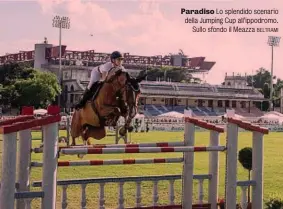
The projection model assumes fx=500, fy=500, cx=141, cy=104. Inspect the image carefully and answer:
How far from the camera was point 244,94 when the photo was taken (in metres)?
75.4

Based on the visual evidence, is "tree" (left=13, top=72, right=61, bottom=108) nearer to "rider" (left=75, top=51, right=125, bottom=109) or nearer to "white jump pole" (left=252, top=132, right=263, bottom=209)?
"rider" (left=75, top=51, right=125, bottom=109)

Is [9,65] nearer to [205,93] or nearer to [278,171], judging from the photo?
[205,93]

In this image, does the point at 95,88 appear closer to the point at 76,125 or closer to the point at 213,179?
the point at 76,125

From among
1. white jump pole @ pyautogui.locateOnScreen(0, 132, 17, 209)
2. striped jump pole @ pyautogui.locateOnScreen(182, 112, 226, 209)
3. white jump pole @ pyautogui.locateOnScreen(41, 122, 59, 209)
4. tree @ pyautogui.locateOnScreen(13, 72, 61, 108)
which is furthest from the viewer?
tree @ pyautogui.locateOnScreen(13, 72, 61, 108)

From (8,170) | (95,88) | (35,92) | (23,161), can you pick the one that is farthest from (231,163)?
(35,92)

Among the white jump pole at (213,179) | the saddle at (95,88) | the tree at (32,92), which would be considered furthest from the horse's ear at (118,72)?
the tree at (32,92)

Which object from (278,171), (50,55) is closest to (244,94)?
(50,55)

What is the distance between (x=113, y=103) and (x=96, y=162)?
0.70 m

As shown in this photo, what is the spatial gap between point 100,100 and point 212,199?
1.87 metres

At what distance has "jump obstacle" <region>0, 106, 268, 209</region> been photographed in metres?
4.15

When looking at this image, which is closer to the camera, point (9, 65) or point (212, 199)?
point (212, 199)

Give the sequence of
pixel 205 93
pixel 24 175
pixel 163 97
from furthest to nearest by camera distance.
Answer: pixel 205 93 < pixel 163 97 < pixel 24 175

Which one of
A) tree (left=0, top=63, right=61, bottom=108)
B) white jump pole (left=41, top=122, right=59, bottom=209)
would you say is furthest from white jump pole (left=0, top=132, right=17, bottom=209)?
tree (left=0, top=63, right=61, bottom=108)

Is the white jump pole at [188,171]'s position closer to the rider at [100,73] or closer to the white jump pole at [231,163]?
the white jump pole at [231,163]
